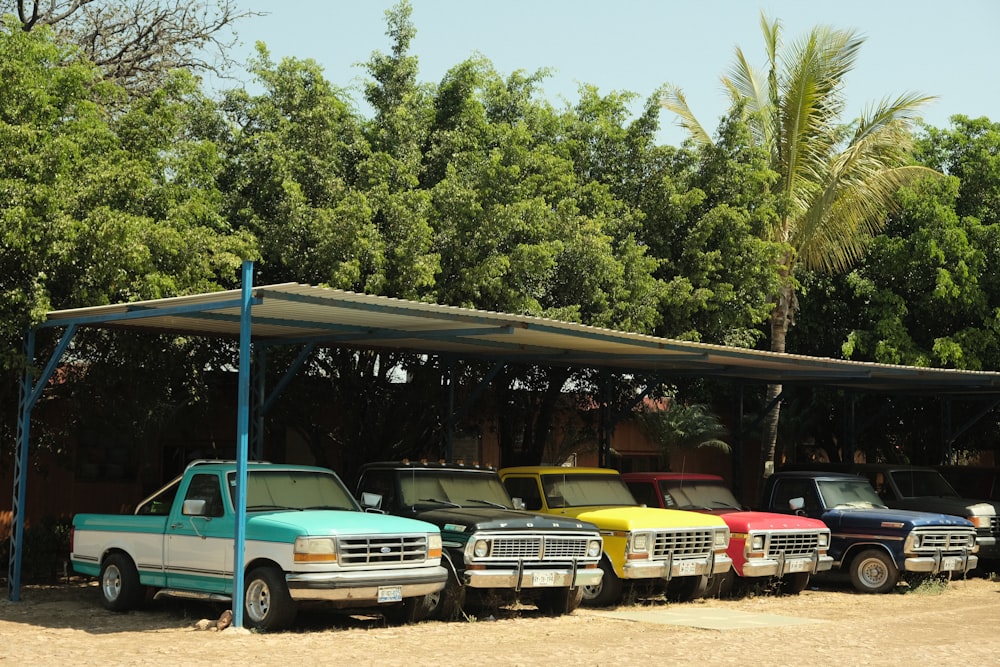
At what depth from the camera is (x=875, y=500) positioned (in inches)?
790

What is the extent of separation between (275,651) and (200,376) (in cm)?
973

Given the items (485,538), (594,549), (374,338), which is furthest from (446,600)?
(374,338)

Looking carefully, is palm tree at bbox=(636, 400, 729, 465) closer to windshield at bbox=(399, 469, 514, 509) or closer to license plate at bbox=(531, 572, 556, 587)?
windshield at bbox=(399, 469, 514, 509)

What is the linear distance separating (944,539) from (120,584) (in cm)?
1143

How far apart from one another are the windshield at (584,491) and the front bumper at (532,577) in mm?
2110

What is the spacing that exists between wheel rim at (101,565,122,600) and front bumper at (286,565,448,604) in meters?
3.08

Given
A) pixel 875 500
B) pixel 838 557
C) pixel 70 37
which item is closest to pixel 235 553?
pixel 838 557

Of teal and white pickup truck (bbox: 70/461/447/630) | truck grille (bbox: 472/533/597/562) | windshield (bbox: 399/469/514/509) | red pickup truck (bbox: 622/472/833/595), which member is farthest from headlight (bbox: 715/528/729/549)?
teal and white pickup truck (bbox: 70/461/447/630)

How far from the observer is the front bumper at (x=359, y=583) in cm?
1233

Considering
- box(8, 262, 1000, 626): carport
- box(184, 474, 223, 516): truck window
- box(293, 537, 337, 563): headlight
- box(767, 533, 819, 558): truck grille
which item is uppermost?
box(8, 262, 1000, 626): carport

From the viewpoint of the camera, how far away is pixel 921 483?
22.1 meters

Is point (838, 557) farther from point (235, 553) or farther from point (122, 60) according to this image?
point (122, 60)

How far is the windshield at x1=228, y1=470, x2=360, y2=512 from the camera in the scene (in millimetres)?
13727

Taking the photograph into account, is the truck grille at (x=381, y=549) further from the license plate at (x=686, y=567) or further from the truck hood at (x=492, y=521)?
the license plate at (x=686, y=567)
